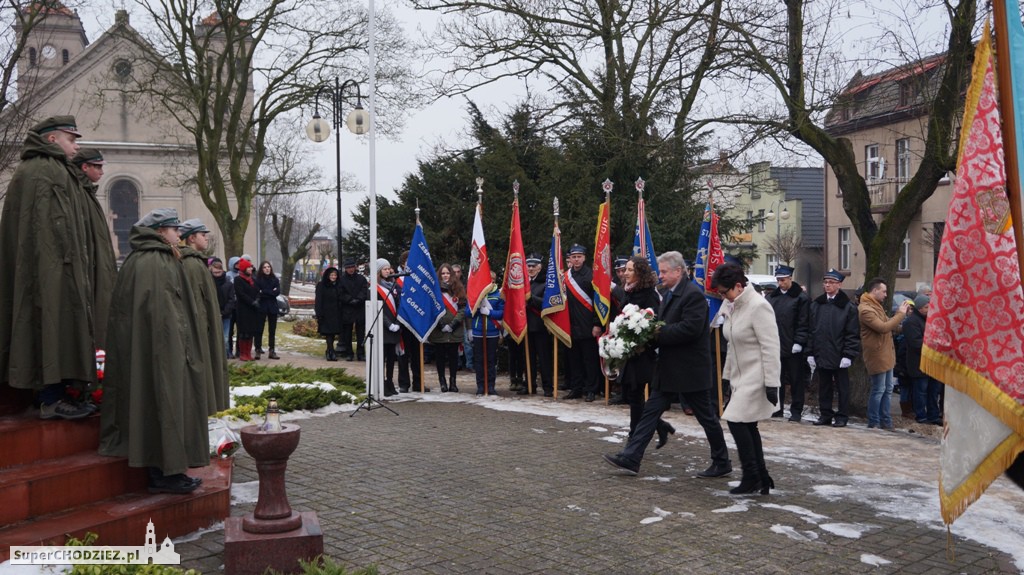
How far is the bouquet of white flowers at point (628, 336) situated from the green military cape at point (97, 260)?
15.1 ft

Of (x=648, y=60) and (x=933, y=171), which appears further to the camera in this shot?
(x=648, y=60)

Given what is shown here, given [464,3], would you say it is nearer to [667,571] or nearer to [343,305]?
[343,305]

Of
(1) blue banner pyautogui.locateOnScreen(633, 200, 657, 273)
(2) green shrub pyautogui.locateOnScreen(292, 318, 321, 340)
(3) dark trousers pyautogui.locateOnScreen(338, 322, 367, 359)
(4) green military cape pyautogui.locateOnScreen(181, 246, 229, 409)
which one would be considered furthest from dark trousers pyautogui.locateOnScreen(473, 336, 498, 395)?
(2) green shrub pyautogui.locateOnScreen(292, 318, 321, 340)

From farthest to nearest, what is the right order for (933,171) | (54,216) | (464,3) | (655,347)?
(464,3), (933,171), (655,347), (54,216)

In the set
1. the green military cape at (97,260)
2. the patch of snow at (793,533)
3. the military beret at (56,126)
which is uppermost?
the military beret at (56,126)

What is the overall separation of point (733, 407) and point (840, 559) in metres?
1.93

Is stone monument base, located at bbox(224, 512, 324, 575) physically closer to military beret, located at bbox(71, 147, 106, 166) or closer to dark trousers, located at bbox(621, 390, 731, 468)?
military beret, located at bbox(71, 147, 106, 166)

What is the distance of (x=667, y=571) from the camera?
539 centimetres

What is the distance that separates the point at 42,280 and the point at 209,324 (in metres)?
1.31

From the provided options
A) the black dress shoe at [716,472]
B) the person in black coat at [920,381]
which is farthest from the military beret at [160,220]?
the person in black coat at [920,381]

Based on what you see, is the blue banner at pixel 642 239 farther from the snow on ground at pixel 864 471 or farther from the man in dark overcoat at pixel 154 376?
the man in dark overcoat at pixel 154 376

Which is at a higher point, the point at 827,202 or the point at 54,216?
the point at 827,202

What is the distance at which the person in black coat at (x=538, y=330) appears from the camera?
45.3ft

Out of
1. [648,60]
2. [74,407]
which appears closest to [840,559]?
[74,407]
